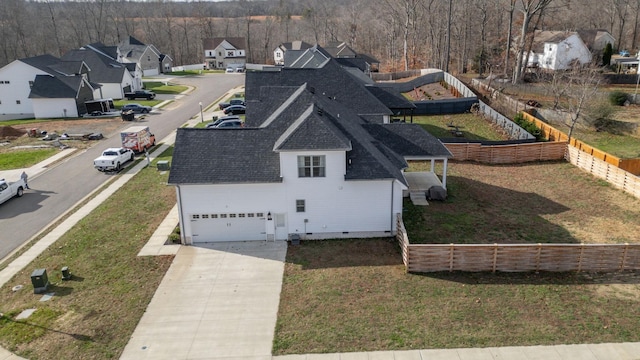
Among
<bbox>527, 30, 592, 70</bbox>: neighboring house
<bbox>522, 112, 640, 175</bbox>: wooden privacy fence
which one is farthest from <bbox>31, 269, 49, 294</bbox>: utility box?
<bbox>527, 30, 592, 70</bbox>: neighboring house

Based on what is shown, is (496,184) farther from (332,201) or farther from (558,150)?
(332,201)

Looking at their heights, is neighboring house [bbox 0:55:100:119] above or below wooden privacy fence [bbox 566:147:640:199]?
above

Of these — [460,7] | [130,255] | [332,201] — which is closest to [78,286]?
[130,255]

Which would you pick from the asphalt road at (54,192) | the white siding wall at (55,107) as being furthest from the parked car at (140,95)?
the asphalt road at (54,192)

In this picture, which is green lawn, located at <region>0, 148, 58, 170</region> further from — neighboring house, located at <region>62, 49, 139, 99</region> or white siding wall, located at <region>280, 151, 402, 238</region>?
white siding wall, located at <region>280, 151, 402, 238</region>

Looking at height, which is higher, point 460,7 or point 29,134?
point 460,7

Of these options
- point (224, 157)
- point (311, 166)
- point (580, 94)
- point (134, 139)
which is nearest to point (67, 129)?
point (134, 139)

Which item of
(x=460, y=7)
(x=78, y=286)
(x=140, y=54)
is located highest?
(x=460, y=7)
